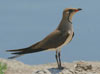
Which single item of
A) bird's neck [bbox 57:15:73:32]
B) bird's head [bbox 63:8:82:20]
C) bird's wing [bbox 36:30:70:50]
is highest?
bird's head [bbox 63:8:82:20]

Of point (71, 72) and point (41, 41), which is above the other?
point (41, 41)

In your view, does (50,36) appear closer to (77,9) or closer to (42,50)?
(42,50)

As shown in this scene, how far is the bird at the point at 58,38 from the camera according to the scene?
8352 mm

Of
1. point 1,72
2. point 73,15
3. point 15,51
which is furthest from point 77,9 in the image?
point 1,72

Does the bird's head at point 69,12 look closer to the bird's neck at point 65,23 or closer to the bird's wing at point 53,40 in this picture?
the bird's neck at point 65,23

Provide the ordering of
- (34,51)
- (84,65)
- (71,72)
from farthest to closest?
1. (84,65)
2. (71,72)
3. (34,51)

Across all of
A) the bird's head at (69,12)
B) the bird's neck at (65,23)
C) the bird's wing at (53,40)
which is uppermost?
the bird's head at (69,12)

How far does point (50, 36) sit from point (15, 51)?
1.01 m

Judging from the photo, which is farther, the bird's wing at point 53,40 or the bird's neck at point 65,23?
the bird's neck at point 65,23

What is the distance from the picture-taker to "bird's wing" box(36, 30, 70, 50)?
8.38 meters

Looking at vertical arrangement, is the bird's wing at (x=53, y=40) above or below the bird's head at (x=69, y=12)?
below

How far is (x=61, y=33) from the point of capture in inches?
336

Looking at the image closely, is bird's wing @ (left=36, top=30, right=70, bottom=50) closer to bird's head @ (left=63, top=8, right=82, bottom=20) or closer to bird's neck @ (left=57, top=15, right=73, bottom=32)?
bird's neck @ (left=57, top=15, right=73, bottom=32)

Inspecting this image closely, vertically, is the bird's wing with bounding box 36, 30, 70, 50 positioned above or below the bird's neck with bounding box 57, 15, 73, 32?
below
